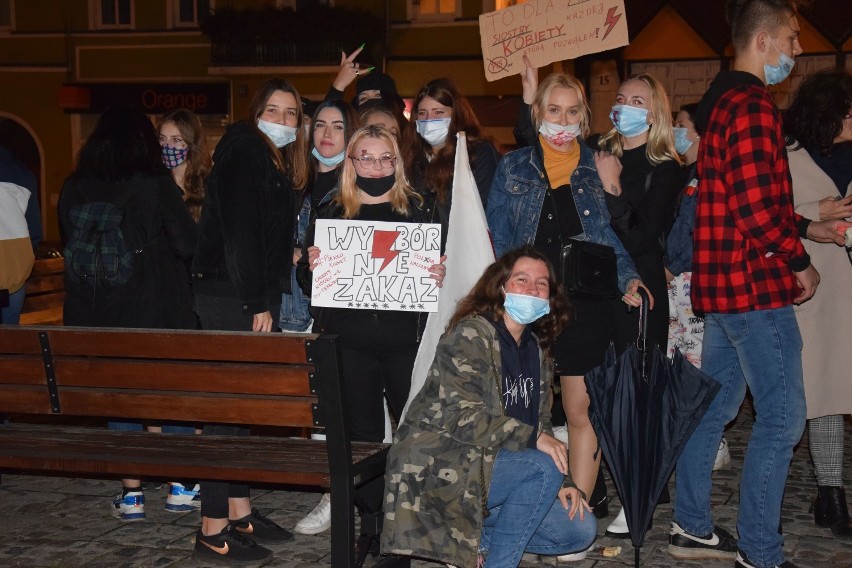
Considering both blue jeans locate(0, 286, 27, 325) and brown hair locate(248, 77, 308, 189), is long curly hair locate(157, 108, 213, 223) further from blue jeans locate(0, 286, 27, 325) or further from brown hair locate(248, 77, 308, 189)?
blue jeans locate(0, 286, 27, 325)

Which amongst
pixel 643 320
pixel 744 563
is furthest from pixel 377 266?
pixel 744 563

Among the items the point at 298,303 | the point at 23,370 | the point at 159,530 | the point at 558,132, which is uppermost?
the point at 558,132

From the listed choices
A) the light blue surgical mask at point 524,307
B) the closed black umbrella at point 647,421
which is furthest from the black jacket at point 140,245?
the closed black umbrella at point 647,421

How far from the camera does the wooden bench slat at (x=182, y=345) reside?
4.12 metres

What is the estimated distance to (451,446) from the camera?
13.6 ft

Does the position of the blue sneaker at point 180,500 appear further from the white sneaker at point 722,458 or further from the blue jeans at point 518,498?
the white sneaker at point 722,458

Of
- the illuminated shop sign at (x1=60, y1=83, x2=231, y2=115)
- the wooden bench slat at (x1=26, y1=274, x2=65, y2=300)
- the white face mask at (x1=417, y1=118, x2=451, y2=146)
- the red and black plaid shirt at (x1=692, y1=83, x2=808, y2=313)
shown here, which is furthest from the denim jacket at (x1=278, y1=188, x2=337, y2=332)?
the illuminated shop sign at (x1=60, y1=83, x2=231, y2=115)

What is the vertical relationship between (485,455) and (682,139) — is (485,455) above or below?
below

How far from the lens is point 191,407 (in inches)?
170

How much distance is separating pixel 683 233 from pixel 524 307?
1616 millimetres

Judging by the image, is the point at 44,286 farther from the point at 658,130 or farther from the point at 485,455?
the point at 485,455

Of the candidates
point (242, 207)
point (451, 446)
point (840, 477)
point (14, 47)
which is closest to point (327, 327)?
point (242, 207)

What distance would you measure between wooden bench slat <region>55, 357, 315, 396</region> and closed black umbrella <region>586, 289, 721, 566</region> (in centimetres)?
131

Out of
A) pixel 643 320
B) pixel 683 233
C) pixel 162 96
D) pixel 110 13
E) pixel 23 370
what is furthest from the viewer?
pixel 110 13
